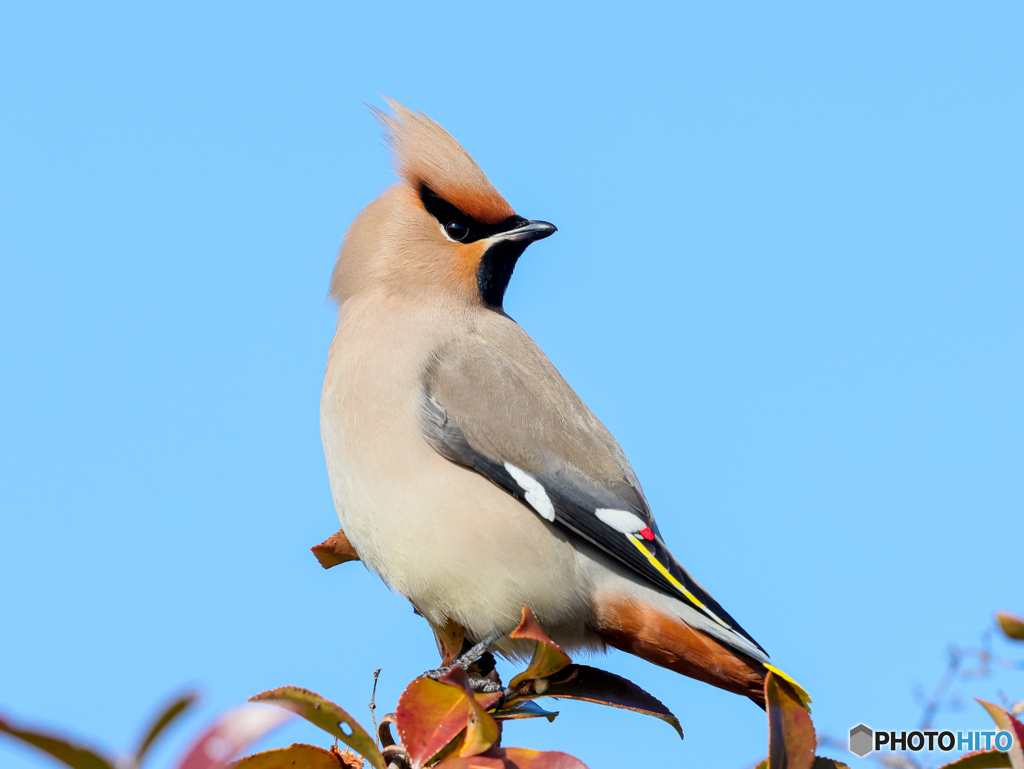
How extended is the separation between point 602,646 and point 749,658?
0.62m

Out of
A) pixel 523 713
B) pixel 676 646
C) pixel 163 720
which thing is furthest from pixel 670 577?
pixel 163 720

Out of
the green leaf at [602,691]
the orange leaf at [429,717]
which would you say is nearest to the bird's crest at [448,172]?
the green leaf at [602,691]

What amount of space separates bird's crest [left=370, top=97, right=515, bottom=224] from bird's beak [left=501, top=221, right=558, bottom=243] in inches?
3.3

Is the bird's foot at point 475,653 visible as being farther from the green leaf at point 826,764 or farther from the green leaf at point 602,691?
the green leaf at point 826,764

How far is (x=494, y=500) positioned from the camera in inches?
151

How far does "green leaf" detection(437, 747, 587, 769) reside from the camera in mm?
2217

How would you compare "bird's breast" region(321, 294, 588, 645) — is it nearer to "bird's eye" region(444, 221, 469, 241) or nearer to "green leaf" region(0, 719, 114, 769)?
"bird's eye" region(444, 221, 469, 241)

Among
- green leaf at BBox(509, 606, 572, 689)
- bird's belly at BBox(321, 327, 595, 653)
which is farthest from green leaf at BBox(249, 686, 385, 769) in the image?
bird's belly at BBox(321, 327, 595, 653)

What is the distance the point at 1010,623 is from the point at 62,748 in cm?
163

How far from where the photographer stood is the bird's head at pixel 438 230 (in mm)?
4461

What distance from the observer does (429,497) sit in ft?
12.4

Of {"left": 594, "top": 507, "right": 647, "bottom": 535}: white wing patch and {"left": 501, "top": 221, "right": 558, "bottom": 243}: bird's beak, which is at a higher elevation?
{"left": 501, "top": 221, "right": 558, "bottom": 243}: bird's beak

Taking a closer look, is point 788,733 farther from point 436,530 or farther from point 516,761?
point 436,530

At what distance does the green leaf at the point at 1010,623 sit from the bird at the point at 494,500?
1.46 m
